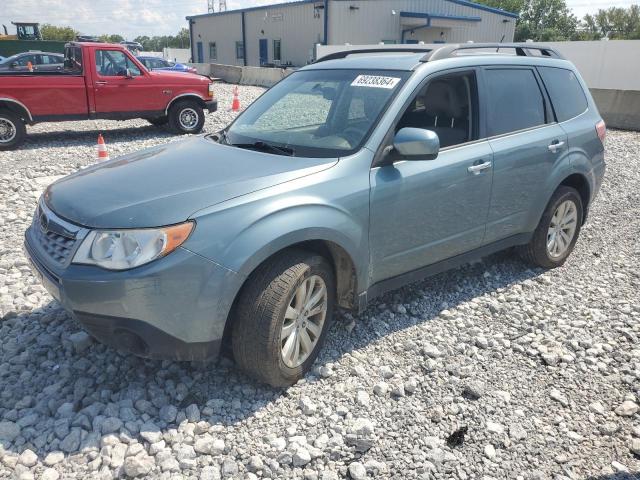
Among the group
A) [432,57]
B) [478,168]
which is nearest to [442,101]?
[432,57]

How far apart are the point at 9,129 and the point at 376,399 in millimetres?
9691

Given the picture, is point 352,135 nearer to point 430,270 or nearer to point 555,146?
point 430,270

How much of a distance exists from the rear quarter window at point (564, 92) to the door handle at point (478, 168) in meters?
1.28

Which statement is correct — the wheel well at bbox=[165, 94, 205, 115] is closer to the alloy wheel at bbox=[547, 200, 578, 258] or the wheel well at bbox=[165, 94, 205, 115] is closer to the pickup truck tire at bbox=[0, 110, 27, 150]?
the pickup truck tire at bbox=[0, 110, 27, 150]

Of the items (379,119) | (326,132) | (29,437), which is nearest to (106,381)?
(29,437)

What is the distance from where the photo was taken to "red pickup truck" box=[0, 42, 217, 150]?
33.2ft

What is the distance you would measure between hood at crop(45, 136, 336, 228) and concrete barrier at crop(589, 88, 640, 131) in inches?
512

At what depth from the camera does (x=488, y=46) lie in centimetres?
441

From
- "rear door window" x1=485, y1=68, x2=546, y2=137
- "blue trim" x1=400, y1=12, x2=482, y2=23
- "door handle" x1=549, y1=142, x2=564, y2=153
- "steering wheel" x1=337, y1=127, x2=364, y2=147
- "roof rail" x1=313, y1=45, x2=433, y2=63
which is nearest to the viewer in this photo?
"steering wheel" x1=337, y1=127, x2=364, y2=147

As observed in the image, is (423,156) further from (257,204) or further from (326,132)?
(257,204)

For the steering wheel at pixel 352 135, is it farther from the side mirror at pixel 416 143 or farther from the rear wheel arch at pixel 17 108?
the rear wheel arch at pixel 17 108

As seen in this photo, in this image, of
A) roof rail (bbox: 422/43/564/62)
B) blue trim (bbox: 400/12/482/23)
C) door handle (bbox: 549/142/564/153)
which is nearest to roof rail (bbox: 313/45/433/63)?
roof rail (bbox: 422/43/564/62)

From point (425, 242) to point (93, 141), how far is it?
380 inches

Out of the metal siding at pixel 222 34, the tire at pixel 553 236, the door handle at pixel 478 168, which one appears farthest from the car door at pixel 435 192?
the metal siding at pixel 222 34
